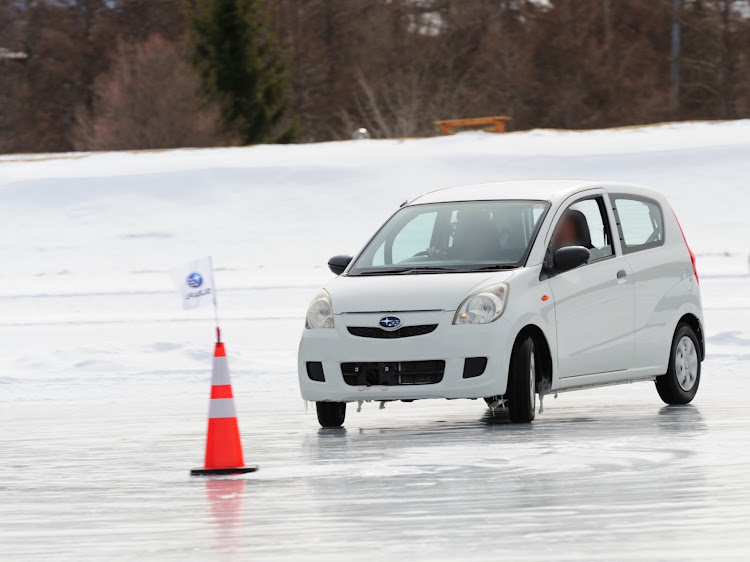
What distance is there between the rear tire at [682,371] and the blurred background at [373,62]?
154 feet

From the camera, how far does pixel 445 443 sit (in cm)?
1096

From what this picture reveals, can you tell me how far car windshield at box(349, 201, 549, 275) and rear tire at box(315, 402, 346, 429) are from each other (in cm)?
97

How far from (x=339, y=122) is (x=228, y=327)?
188 ft

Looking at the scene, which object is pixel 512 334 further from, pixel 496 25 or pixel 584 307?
pixel 496 25

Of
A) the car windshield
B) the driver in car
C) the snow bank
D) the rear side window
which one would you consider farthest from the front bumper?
the snow bank

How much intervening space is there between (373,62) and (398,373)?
6332cm

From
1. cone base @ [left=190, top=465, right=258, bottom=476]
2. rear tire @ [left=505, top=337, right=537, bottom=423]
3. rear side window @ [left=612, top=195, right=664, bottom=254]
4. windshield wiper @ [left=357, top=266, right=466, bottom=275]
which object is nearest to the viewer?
cone base @ [left=190, top=465, right=258, bottom=476]

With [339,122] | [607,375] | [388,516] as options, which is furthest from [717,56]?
[388,516]

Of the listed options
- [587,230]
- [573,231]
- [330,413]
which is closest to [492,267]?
[573,231]

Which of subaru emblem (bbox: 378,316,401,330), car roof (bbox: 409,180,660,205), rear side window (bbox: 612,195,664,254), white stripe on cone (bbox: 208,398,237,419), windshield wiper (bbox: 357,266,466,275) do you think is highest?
car roof (bbox: 409,180,660,205)

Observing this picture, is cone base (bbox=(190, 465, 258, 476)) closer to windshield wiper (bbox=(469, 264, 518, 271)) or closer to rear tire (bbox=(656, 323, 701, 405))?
windshield wiper (bbox=(469, 264, 518, 271))

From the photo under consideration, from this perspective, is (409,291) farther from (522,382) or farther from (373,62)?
(373,62)

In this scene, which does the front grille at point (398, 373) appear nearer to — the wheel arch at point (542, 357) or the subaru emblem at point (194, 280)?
the wheel arch at point (542, 357)

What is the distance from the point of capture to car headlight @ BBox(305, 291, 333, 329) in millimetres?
11789
